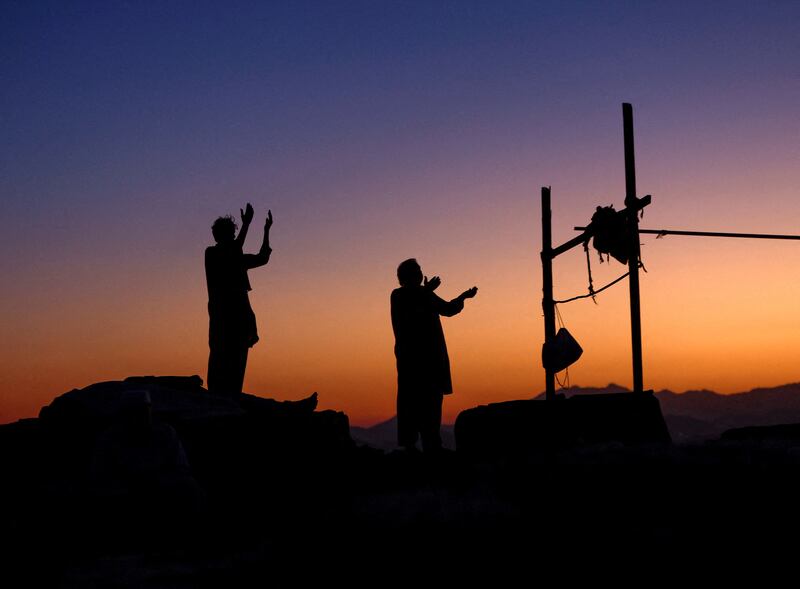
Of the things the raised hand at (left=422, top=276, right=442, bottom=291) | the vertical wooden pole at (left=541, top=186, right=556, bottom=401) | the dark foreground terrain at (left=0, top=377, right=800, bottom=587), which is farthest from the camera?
the vertical wooden pole at (left=541, top=186, right=556, bottom=401)

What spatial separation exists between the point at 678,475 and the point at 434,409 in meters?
4.20

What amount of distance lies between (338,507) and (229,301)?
4.27m

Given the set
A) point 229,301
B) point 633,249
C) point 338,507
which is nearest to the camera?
point 338,507

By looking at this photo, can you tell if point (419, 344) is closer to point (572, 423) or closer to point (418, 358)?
point (418, 358)

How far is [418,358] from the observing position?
1123 cm

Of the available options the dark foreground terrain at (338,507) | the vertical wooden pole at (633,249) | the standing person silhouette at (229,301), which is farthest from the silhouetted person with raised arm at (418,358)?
the vertical wooden pole at (633,249)

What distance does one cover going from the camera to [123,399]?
9.03 metres

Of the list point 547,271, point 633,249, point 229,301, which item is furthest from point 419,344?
point 547,271

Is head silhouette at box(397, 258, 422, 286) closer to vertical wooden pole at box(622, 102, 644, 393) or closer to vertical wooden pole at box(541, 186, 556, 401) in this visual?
vertical wooden pole at box(622, 102, 644, 393)

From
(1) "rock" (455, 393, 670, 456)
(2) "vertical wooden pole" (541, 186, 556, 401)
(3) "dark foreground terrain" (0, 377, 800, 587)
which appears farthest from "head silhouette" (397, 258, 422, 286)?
(2) "vertical wooden pole" (541, 186, 556, 401)

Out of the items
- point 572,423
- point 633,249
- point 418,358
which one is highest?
point 633,249

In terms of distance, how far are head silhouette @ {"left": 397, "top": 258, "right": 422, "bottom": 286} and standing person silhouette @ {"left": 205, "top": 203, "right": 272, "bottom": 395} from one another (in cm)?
170

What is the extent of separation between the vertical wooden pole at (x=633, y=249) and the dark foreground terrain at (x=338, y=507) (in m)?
3.04

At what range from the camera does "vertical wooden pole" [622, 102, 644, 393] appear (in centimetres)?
1446
